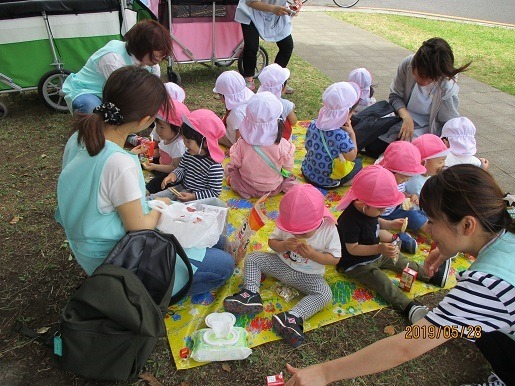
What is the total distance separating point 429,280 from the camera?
286 cm

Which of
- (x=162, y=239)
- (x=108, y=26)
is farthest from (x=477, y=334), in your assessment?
(x=108, y=26)

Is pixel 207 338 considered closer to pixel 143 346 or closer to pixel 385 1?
pixel 143 346

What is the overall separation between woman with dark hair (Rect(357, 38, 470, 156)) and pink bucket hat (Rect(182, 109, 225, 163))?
1.75m

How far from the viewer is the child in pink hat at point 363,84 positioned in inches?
182

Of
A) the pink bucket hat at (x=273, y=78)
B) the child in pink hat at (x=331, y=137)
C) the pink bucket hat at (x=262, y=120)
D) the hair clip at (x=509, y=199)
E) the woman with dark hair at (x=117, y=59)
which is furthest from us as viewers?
the pink bucket hat at (x=273, y=78)


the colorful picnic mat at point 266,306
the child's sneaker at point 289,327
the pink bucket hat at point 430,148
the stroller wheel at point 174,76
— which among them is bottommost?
the colorful picnic mat at point 266,306

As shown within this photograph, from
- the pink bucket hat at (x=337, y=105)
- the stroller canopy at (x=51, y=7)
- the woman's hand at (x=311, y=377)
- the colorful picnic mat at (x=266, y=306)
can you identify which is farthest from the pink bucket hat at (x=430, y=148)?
the stroller canopy at (x=51, y=7)

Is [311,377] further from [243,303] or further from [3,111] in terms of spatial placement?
[3,111]

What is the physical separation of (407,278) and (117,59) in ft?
10.2

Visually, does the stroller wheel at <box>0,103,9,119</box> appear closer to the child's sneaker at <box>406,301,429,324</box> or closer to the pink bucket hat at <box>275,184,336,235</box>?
the pink bucket hat at <box>275,184,336,235</box>

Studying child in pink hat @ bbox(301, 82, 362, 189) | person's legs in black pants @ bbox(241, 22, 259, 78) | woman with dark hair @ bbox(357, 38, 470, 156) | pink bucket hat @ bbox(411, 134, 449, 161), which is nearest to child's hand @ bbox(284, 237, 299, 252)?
child in pink hat @ bbox(301, 82, 362, 189)

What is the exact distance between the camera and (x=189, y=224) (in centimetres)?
240

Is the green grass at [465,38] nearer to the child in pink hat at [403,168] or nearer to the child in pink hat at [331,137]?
the child in pink hat at [331,137]

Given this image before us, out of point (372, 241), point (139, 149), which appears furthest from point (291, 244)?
point (139, 149)
